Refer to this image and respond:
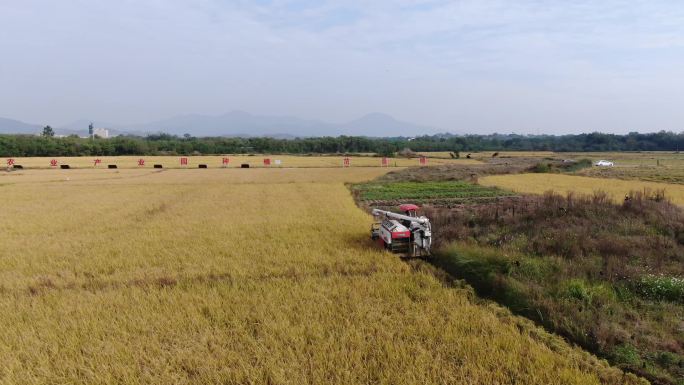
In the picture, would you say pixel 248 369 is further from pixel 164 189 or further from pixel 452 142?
pixel 452 142

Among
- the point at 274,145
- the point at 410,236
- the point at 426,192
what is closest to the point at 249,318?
the point at 410,236

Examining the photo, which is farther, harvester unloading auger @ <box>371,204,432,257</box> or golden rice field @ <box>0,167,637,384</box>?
harvester unloading auger @ <box>371,204,432,257</box>

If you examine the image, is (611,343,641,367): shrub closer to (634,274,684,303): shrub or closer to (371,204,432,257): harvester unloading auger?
(634,274,684,303): shrub

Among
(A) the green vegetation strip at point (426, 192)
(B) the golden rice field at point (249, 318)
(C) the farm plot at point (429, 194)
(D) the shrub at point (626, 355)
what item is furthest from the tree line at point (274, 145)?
(D) the shrub at point (626, 355)

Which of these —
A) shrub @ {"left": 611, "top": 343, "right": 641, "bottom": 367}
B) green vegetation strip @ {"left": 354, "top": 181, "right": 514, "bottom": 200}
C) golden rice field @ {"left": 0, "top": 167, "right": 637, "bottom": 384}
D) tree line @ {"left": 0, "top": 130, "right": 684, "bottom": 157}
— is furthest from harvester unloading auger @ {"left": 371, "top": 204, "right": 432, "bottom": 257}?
tree line @ {"left": 0, "top": 130, "right": 684, "bottom": 157}

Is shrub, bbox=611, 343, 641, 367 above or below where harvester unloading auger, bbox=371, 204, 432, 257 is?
below

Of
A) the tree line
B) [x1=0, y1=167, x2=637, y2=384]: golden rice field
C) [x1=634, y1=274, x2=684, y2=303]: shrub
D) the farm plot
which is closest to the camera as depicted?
[x1=0, y1=167, x2=637, y2=384]: golden rice field
